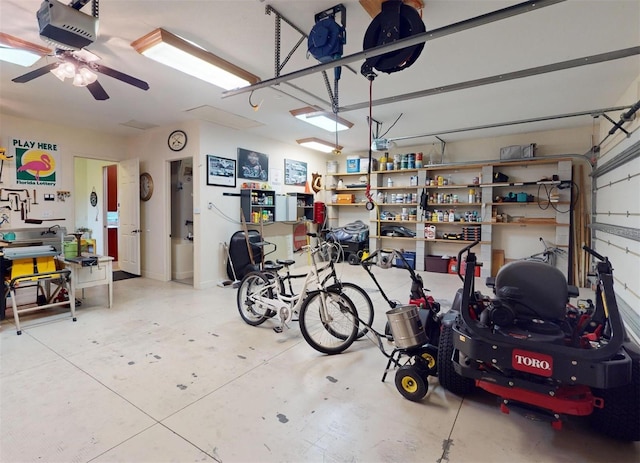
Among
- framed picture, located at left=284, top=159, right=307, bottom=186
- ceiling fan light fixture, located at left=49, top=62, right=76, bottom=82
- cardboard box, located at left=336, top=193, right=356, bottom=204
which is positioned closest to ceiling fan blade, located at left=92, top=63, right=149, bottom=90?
ceiling fan light fixture, located at left=49, top=62, right=76, bottom=82

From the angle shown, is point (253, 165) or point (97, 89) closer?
point (97, 89)

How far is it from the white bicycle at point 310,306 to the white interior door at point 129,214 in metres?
3.65

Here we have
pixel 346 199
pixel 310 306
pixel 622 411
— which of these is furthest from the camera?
pixel 346 199

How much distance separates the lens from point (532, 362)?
67.9 inches

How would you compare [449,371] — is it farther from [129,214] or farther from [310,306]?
[129,214]

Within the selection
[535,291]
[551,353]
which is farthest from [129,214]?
[551,353]

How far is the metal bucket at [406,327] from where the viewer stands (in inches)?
91.7

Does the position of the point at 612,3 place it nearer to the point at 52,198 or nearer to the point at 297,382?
the point at 297,382

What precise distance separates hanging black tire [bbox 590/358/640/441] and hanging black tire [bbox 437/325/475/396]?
71cm

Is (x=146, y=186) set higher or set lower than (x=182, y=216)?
higher

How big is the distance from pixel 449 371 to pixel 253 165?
518 centimetres

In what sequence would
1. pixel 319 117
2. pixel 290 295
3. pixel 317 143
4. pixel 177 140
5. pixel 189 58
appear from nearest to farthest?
pixel 189 58 < pixel 290 295 < pixel 319 117 < pixel 177 140 < pixel 317 143

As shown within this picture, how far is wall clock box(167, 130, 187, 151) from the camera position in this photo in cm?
558

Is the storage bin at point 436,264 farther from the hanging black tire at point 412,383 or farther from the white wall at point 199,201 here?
the hanging black tire at point 412,383
